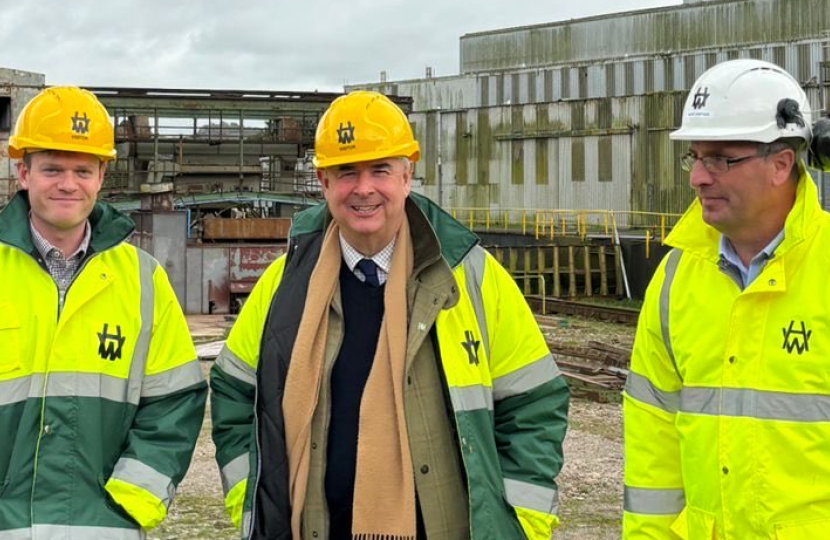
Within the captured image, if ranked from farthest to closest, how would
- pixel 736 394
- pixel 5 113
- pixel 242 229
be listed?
1. pixel 5 113
2. pixel 242 229
3. pixel 736 394

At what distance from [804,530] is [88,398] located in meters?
2.32

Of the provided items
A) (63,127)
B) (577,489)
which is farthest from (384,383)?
(577,489)

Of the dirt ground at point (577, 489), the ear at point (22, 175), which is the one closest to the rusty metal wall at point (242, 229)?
the dirt ground at point (577, 489)

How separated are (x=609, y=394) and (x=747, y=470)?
32.6ft

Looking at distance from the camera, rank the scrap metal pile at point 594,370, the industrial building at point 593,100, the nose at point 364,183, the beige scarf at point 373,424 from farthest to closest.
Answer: the industrial building at point 593,100 < the scrap metal pile at point 594,370 < the nose at point 364,183 < the beige scarf at point 373,424

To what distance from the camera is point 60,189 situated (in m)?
3.33

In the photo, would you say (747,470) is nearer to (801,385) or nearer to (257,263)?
(801,385)

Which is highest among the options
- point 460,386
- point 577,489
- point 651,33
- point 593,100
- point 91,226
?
point 651,33

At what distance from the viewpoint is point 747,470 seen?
9.12ft

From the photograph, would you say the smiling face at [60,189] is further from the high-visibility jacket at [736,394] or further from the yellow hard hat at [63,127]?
the high-visibility jacket at [736,394]

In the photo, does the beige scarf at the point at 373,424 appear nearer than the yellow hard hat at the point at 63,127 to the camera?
Yes

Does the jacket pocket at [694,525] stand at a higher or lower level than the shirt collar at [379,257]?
lower

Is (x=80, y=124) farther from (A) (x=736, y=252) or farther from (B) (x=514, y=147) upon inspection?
(B) (x=514, y=147)

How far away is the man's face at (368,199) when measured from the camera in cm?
329
